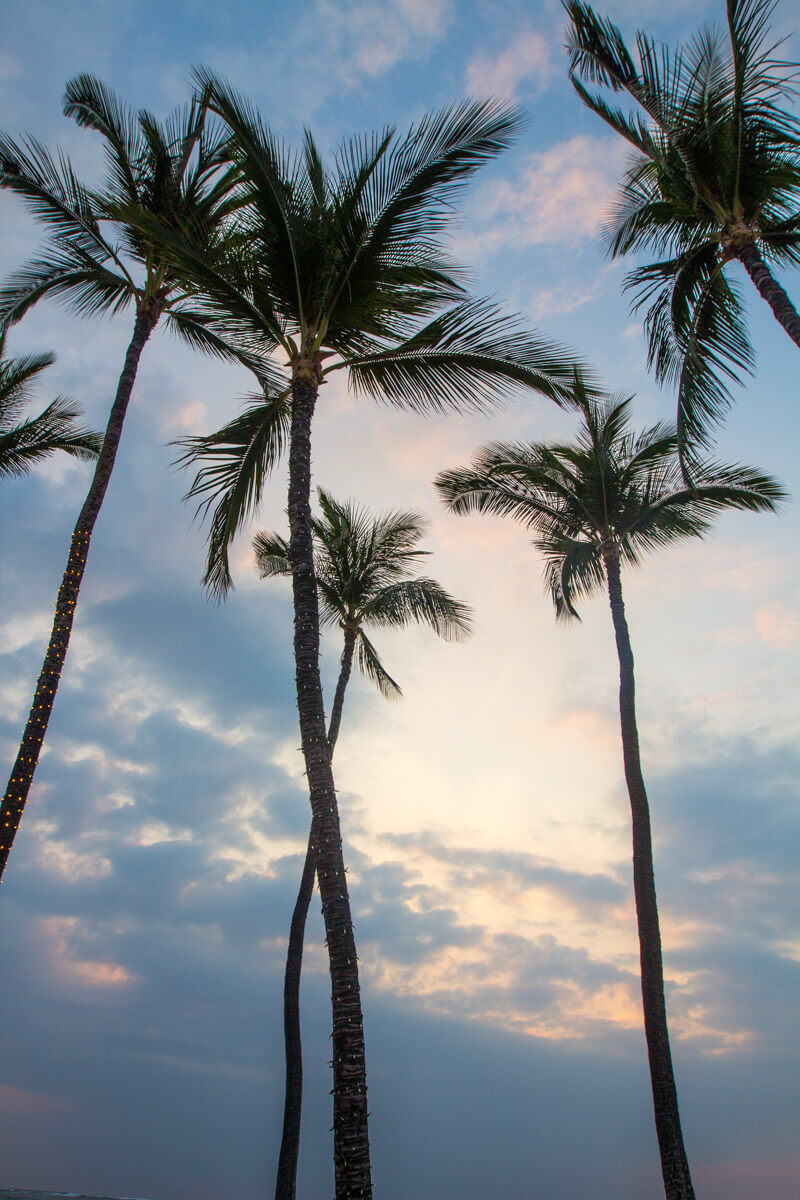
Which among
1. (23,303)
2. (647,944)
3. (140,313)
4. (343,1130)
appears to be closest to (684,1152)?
(647,944)

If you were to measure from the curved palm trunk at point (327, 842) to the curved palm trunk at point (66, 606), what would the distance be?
4.27m

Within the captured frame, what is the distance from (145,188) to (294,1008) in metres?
16.5

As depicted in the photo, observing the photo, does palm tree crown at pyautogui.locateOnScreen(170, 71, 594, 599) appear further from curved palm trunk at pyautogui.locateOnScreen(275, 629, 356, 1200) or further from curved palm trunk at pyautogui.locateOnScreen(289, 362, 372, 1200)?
curved palm trunk at pyautogui.locateOnScreen(275, 629, 356, 1200)

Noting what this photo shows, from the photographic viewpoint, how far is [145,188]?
540 inches

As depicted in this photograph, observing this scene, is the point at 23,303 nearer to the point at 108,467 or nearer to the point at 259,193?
the point at 108,467

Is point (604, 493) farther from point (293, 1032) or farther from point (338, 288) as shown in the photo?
point (293, 1032)

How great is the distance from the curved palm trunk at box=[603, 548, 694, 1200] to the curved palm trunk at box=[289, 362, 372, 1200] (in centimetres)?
663

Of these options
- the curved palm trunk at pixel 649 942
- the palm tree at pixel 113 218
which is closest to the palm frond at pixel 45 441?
the palm tree at pixel 113 218

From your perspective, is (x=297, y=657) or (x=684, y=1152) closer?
(x=297, y=657)

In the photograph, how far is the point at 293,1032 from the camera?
662 inches

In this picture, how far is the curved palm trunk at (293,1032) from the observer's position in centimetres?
1558

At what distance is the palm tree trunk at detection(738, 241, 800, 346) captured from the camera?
917 cm

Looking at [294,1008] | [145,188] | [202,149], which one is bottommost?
[294,1008]

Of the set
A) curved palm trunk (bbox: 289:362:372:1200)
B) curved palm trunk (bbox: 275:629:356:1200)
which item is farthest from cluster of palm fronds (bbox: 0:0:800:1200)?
curved palm trunk (bbox: 275:629:356:1200)
